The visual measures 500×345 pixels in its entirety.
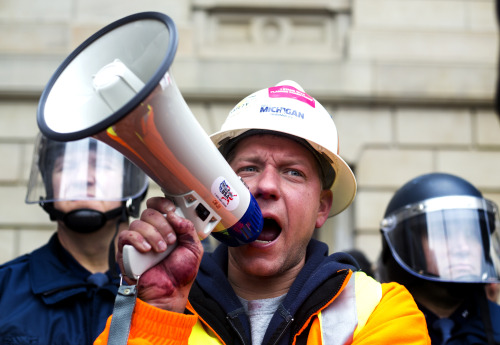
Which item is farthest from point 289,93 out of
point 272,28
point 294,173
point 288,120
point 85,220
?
point 272,28

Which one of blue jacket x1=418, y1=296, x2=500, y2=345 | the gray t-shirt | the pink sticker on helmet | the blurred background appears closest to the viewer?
the gray t-shirt

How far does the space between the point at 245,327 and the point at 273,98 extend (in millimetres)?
858

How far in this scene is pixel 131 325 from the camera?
197cm

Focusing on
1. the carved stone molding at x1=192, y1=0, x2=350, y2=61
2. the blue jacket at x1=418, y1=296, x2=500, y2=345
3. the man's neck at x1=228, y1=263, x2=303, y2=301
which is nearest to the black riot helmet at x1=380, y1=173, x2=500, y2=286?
the blue jacket at x1=418, y1=296, x2=500, y2=345

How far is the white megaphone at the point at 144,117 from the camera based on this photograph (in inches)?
72.8

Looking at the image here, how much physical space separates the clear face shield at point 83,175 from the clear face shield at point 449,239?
4.70 ft

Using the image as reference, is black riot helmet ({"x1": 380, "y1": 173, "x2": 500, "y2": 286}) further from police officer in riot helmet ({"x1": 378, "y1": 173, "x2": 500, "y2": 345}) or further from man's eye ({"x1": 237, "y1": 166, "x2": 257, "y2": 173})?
man's eye ({"x1": 237, "y1": 166, "x2": 257, "y2": 173})

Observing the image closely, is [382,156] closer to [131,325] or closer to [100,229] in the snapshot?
[100,229]

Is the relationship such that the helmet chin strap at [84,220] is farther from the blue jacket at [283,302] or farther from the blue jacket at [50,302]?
the blue jacket at [283,302]

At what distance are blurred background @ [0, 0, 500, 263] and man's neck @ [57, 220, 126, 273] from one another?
4.17 metres

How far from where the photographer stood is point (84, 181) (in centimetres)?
346

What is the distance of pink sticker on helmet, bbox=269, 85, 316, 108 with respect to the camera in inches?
101

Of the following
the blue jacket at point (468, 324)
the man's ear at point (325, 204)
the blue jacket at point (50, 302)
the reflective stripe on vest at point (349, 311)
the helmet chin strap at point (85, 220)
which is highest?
the man's ear at point (325, 204)

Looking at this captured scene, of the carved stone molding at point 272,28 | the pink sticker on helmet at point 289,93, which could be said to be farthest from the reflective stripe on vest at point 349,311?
the carved stone molding at point 272,28
